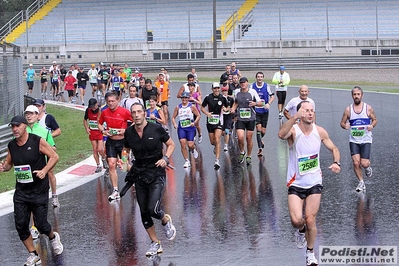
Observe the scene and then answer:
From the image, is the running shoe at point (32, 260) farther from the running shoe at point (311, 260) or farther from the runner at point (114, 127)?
the runner at point (114, 127)

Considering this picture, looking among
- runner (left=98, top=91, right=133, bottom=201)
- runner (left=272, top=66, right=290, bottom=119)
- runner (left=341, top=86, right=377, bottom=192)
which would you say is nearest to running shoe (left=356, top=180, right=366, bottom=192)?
runner (left=341, top=86, right=377, bottom=192)

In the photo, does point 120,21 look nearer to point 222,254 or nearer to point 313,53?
point 313,53

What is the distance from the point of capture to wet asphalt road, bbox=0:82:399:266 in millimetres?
9086

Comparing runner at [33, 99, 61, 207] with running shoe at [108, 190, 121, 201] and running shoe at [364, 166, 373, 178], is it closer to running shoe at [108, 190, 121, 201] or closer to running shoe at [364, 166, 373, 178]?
running shoe at [108, 190, 121, 201]

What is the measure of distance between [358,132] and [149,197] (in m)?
5.15

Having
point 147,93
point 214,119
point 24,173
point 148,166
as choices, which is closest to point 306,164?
point 148,166

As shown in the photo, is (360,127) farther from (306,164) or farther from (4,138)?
(4,138)

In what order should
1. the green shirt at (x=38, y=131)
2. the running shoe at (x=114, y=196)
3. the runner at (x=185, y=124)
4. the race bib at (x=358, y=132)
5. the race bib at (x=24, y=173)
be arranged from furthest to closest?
the runner at (x=185, y=124) → the race bib at (x=358, y=132) → the running shoe at (x=114, y=196) → the green shirt at (x=38, y=131) → the race bib at (x=24, y=173)

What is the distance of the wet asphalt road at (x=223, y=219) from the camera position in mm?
9086

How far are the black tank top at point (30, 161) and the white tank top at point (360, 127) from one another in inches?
241

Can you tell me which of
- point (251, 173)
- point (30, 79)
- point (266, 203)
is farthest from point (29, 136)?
point (30, 79)

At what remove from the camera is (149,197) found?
30.2ft

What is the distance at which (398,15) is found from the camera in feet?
176

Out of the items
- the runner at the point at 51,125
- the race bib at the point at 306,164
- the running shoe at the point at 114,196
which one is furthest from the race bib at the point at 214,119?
the race bib at the point at 306,164
